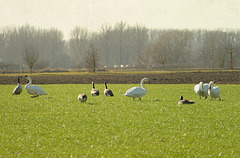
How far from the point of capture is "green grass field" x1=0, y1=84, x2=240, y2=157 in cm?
866

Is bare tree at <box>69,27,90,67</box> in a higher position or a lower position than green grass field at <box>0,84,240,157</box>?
higher

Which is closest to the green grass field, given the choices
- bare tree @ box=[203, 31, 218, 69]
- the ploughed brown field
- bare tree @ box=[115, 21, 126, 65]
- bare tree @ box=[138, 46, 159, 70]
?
the ploughed brown field

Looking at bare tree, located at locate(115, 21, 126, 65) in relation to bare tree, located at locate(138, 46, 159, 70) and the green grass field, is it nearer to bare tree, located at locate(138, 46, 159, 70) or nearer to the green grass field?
bare tree, located at locate(138, 46, 159, 70)

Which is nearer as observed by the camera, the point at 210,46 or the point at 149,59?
the point at 149,59

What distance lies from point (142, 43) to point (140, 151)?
132811mm

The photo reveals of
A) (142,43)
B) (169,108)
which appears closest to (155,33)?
(142,43)

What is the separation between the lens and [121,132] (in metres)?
10.7

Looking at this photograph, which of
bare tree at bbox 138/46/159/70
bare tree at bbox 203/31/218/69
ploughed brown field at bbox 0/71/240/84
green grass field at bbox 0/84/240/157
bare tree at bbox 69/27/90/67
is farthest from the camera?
bare tree at bbox 69/27/90/67

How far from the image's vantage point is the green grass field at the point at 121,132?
341 inches

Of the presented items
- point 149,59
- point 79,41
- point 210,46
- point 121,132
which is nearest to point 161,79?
point 121,132

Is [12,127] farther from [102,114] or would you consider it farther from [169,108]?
[169,108]

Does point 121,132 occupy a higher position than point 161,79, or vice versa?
point 161,79

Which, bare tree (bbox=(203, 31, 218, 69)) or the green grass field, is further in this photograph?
bare tree (bbox=(203, 31, 218, 69))

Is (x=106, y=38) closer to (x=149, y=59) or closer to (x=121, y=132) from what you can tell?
(x=149, y=59)
